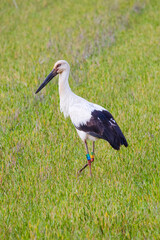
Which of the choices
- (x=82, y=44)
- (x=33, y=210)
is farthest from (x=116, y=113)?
(x=82, y=44)

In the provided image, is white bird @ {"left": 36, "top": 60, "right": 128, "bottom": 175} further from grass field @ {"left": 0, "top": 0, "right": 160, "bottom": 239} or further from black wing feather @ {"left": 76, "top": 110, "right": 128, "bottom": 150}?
grass field @ {"left": 0, "top": 0, "right": 160, "bottom": 239}

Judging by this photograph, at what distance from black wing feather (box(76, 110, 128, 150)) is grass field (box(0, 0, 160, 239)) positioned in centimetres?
42

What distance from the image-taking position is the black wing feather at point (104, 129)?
452cm

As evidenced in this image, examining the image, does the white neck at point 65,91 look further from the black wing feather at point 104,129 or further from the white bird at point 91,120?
the black wing feather at point 104,129

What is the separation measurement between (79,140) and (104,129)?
1.19 metres

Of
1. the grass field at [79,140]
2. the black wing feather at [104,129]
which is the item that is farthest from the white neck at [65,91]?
the grass field at [79,140]

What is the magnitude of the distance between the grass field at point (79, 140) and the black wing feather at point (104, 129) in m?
0.42

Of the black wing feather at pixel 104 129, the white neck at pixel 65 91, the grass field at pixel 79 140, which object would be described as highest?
the white neck at pixel 65 91

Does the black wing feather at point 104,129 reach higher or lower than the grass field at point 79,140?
higher

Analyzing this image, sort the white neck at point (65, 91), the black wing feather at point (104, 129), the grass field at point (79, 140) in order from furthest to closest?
1. the white neck at point (65, 91)
2. the black wing feather at point (104, 129)
3. the grass field at point (79, 140)

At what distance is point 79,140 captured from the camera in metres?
5.70

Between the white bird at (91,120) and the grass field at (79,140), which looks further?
the white bird at (91,120)

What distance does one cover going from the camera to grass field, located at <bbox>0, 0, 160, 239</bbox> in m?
3.66

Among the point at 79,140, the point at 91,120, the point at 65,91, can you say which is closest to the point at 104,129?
the point at 91,120
